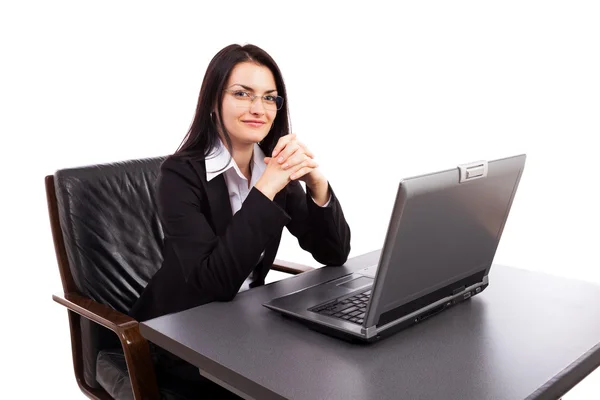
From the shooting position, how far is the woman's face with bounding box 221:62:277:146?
196cm

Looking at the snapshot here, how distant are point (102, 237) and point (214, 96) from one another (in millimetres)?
699

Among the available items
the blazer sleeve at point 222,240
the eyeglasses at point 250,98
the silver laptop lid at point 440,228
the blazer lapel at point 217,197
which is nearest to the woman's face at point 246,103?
the eyeglasses at point 250,98

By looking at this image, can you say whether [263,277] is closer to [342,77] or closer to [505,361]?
[505,361]

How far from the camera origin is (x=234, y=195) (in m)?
2.10

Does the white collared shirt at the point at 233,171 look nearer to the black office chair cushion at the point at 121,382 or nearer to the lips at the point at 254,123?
the lips at the point at 254,123

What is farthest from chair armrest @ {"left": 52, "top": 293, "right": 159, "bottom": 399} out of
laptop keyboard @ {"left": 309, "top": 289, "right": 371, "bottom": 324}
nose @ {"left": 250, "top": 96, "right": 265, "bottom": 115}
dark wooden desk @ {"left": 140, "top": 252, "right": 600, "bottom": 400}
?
nose @ {"left": 250, "top": 96, "right": 265, "bottom": 115}

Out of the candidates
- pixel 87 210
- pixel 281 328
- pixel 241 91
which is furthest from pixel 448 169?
pixel 87 210

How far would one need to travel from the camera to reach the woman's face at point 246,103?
196 cm

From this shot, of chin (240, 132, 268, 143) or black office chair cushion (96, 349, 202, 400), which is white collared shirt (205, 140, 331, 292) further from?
black office chair cushion (96, 349, 202, 400)

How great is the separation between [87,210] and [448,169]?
4.67ft

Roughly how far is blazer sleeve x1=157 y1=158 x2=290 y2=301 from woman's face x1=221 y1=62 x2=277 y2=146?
0.29 meters

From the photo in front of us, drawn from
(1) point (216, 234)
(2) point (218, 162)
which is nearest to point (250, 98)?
(2) point (218, 162)

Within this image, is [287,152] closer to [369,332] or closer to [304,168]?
[304,168]

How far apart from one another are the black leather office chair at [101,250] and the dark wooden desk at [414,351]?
65 centimetres
